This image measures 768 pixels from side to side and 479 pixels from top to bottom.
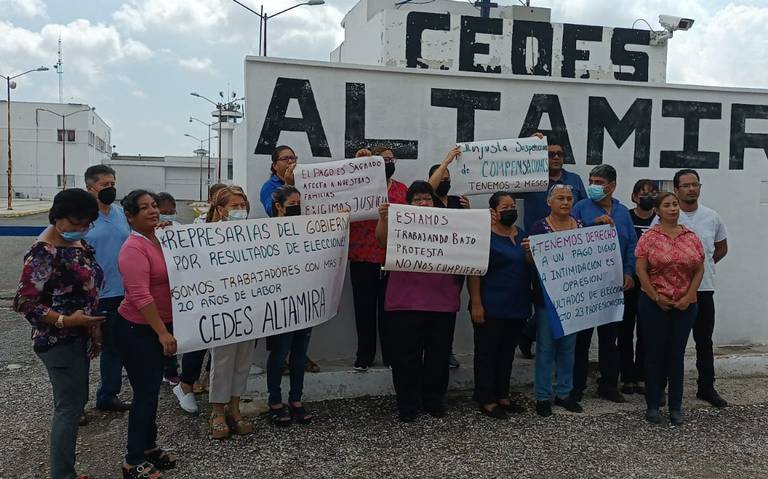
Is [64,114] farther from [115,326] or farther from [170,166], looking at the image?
[115,326]

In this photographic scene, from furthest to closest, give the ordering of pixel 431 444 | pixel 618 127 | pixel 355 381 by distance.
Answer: pixel 618 127 → pixel 355 381 → pixel 431 444

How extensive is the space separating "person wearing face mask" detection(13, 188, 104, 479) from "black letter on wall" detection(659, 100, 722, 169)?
18.1 ft

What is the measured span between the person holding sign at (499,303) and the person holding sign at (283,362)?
1351 mm

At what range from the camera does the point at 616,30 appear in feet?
28.5

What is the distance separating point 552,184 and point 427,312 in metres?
1.87

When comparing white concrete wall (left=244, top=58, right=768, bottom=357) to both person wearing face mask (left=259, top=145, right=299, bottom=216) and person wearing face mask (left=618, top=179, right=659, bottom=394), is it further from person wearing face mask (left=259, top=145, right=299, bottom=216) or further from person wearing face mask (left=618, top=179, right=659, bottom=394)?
person wearing face mask (left=618, top=179, right=659, bottom=394)

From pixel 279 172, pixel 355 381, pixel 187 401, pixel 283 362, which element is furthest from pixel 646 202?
pixel 187 401

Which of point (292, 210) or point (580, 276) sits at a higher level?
point (292, 210)

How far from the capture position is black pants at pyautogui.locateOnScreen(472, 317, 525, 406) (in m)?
4.98

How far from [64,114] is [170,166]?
466 inches

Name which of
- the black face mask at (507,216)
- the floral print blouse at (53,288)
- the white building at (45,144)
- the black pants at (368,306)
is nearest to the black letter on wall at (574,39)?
the black face mask at (507,216)

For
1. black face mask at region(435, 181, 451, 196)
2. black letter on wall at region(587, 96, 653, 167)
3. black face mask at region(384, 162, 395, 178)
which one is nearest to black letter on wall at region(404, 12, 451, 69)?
black letter on wall at region(587, 96, 653, 167)

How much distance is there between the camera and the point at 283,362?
4.82m

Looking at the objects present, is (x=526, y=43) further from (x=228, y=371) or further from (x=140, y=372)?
(x=140, y=372)
